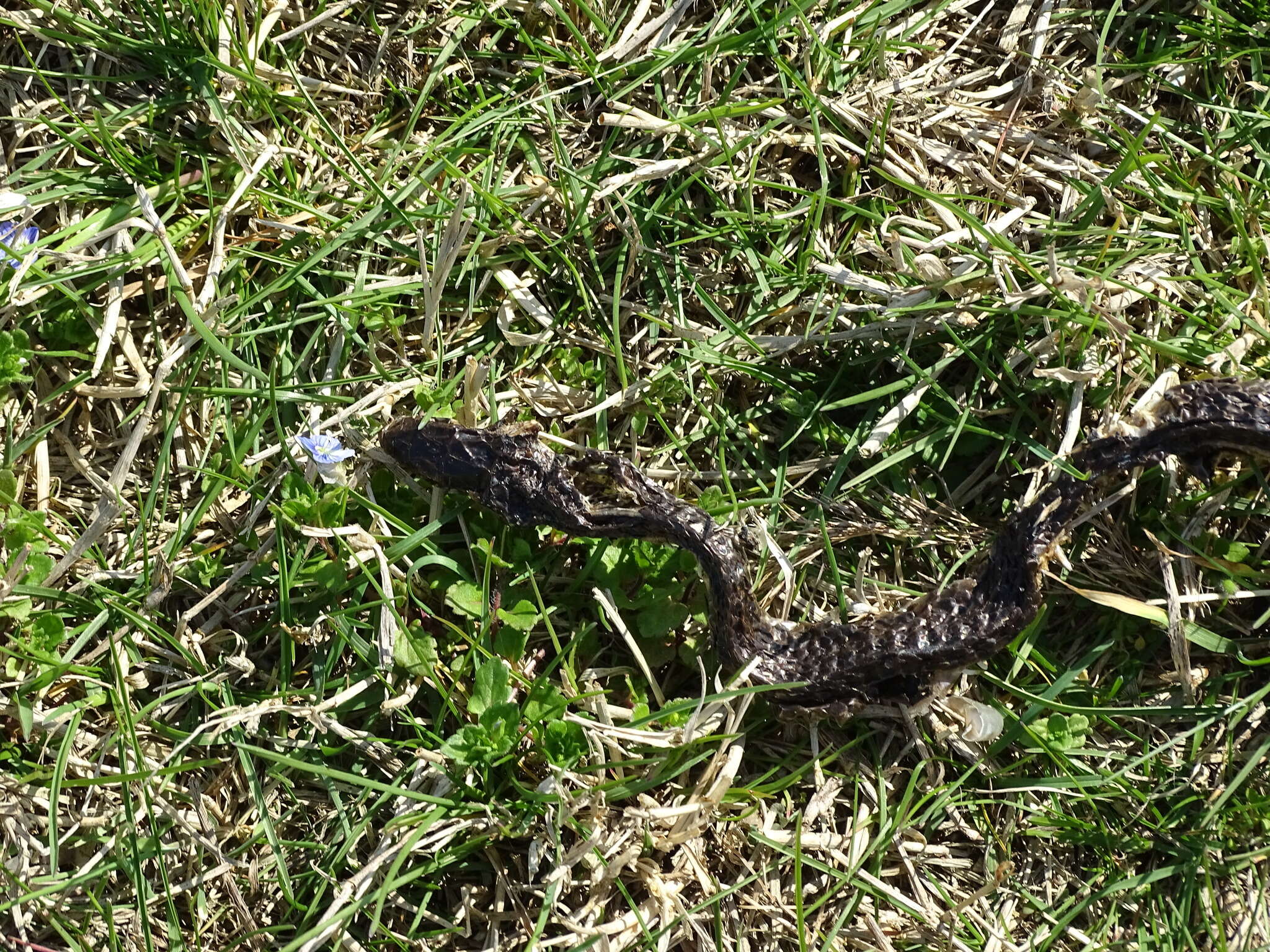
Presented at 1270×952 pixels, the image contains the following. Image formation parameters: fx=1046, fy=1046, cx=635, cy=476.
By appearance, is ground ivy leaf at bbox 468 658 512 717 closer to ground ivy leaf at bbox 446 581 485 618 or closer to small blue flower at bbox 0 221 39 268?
ground ivy leaf at bbox 446 581 485 618

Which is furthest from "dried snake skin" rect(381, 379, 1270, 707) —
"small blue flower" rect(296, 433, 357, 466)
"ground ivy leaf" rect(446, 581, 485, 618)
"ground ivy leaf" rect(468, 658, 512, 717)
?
"ground ivy leaf" rect(468, 658, 512, 717)

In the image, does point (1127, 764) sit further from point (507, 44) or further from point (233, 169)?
point (233, 169)

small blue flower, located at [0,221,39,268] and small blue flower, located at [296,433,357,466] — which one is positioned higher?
small blue flower, located at [0,221,39,268]

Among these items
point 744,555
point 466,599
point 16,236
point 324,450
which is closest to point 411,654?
point 466,599

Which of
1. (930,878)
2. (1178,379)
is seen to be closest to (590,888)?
(930,878)

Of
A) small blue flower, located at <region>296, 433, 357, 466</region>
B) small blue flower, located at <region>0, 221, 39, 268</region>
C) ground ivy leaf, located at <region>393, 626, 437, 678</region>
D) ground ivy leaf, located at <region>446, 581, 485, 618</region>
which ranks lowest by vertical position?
ground ivy leaf, located at <region>393, 626, 437, 678</region>
